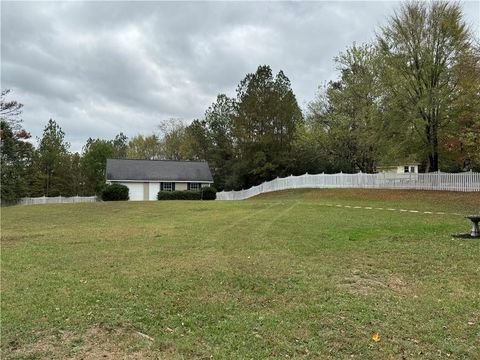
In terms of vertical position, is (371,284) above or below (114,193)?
below

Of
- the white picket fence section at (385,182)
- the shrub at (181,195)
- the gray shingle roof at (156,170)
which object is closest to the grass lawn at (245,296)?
the white picket fence section at (385,182)

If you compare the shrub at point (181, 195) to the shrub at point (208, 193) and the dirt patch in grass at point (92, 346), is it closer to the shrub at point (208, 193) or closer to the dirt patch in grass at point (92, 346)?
the shrub at point (208, 193)

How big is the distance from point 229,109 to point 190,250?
46635 millimetres

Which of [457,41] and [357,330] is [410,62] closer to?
[457,41]

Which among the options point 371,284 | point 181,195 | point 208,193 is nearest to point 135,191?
point 181,195

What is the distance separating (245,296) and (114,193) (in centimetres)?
2780

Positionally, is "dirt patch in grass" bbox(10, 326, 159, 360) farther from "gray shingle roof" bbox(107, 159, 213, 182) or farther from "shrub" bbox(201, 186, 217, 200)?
"gray shingle roof" bbox(107, 159, 213, 182)

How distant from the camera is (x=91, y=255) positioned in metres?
8.58

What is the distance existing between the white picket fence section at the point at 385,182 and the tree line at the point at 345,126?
49.2 inches

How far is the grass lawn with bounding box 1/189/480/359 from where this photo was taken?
4266 mm

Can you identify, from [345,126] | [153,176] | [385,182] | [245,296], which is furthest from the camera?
[153,176]

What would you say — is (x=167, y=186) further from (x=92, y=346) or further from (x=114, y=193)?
(x=92, y=346)

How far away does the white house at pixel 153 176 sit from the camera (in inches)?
1459

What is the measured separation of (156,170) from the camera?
38.8 m
